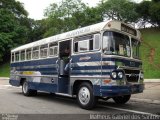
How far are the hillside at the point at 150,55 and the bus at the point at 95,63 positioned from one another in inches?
461

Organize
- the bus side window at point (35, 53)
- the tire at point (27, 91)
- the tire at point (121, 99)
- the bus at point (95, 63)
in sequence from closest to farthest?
the bus at point (95, 63) < the tire at point (121, 99) < the bus side window at point (35, 53) < the tire at point (27, 91)

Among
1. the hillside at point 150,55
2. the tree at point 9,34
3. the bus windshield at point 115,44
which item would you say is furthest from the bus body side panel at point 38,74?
the tree at point 9,34

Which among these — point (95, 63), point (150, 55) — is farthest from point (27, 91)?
point (150, 55)

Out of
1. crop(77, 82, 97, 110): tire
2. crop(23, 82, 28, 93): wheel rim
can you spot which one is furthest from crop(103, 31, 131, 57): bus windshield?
crop(23, 82, 28, 93): wheel rim

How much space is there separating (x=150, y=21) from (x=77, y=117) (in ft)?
130

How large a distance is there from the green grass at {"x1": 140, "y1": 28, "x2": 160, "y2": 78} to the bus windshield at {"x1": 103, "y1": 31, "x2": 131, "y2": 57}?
13598 mm

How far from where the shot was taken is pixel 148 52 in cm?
3434

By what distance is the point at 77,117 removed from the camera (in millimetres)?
9938

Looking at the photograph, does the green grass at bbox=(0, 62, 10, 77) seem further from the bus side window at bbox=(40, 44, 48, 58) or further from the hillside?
the bus side window at bbox=(40, 44, 48, 58)

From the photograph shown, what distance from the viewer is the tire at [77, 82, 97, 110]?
1124 centimetres

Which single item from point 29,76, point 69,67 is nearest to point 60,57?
point 69,67

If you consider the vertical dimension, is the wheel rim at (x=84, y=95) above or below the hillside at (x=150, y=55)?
below

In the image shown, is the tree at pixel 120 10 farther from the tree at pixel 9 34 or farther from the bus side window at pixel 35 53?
the bus side window at pixel 35 53

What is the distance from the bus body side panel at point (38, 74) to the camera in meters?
14.0
